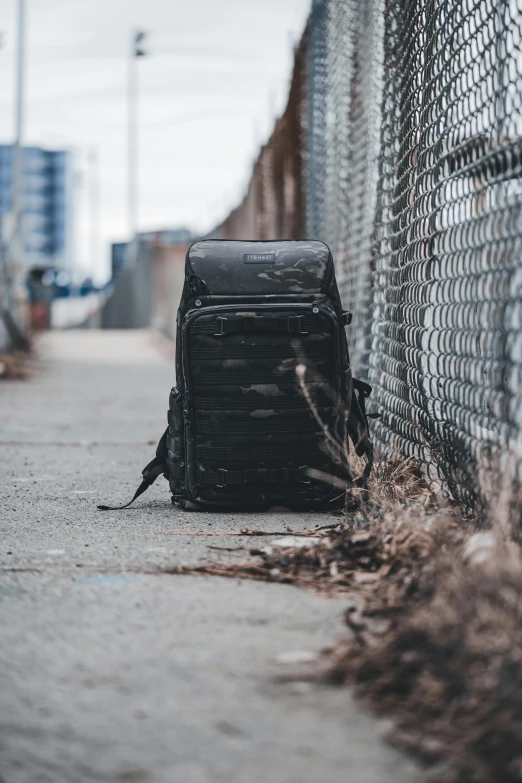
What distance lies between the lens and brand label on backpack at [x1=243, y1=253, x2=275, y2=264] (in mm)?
4465

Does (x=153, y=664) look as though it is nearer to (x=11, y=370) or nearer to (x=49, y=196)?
(x=11, y=370)

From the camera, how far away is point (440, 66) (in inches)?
171

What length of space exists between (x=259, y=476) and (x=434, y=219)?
3.79 feet

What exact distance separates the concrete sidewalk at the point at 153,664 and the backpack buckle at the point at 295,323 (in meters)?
0.70

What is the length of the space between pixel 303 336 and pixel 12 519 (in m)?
1.29

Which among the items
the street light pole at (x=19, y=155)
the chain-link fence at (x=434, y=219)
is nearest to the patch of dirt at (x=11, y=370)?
the street light pole at (x=19, y=155)

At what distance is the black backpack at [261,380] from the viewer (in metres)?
4.36

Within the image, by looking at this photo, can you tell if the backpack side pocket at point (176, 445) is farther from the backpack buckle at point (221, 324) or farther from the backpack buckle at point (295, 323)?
the backpack buckle at point (295, 323)

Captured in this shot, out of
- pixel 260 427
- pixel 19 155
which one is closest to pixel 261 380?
pixel 260 427

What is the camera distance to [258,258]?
448 centimetres

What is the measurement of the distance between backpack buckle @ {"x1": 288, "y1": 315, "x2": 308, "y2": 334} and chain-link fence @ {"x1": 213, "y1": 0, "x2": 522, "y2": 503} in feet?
1.56

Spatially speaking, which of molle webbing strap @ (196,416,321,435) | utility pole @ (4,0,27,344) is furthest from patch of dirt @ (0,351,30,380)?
molle webbing strap @ (196,416,321,435)

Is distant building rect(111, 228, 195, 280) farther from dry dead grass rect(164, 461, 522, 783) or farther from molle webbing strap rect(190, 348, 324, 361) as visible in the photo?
dry dead grass rect(164, 461, 522, 783)

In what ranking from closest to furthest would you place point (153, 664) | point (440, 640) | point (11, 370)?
1. point (440, 640)
2. point (153, 664)
3. point (11, 370)
